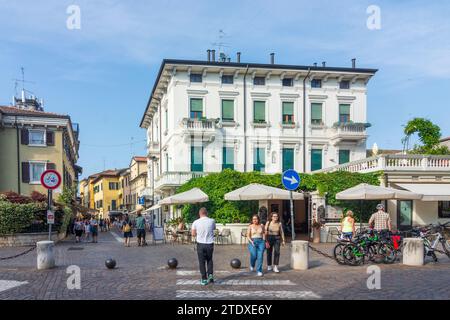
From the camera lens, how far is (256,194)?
19.3 metres

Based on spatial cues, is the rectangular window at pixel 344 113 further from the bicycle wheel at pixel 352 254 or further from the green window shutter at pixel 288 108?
the bicycle wheel at pixel 352 254

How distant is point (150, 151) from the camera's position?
40.4 metres

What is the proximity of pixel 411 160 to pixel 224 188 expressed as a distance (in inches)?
387

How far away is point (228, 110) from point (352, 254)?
20.7m

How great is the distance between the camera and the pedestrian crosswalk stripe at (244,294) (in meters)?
8.61

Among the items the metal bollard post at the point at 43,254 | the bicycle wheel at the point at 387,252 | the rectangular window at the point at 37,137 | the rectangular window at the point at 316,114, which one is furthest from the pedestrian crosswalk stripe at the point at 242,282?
the rectangular window at the point at 37,137

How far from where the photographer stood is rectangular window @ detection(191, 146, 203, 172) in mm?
31697

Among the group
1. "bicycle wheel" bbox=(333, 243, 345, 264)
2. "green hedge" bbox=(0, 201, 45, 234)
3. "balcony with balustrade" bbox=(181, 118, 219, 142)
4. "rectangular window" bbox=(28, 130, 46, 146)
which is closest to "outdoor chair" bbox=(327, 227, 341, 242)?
"bicycle wheel" bbox=(333, 243, 345, 264)

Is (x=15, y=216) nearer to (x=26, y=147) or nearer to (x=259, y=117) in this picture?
(x=26, y=147)

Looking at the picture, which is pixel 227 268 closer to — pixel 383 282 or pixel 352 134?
pixel 383 282

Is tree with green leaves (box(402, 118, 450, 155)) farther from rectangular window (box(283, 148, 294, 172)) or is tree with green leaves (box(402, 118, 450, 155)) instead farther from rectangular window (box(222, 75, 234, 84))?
rectangular window (box(222, 75, 234, 84))

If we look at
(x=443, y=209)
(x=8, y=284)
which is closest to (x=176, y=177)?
(x=443, y=209)

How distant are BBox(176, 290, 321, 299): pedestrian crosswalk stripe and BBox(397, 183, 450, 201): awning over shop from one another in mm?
14411

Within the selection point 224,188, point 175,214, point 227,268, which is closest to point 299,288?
point 227,268
